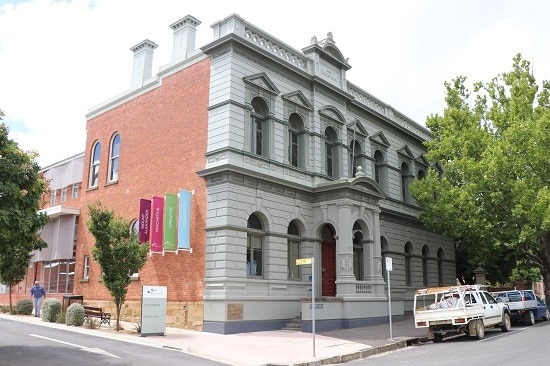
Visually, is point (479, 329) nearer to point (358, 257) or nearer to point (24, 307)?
point (358, 257)

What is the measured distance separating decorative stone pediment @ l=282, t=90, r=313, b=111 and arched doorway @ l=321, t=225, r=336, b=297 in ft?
18.3

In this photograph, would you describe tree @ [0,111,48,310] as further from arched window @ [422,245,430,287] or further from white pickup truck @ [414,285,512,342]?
arched window @ [422,245,430,287]

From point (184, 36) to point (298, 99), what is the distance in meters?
6.29

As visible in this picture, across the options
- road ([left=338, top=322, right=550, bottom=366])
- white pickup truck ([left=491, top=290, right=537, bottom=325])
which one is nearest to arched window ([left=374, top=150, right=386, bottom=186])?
white pickup truck ([left=491, top=290, right=537, bottom=325])

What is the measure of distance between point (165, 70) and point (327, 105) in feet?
25.2

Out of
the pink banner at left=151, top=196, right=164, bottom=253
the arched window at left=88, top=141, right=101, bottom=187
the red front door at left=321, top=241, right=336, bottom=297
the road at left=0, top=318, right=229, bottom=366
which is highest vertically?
the arched window at left=88, top=141, right=101, bottom=187

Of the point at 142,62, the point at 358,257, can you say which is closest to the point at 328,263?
the point at 358,257

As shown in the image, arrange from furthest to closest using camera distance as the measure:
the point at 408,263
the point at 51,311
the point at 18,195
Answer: the point at 408,263 → the point at 51,311 → the point at 18,195

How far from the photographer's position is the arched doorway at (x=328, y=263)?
23625 millimetres

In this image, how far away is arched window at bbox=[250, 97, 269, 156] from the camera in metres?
22.0

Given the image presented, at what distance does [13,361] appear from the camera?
12.2 m

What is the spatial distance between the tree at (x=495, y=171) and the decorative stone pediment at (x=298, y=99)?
798 cm

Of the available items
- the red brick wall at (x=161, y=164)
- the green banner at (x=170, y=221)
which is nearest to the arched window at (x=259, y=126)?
the red brick wall at (x=161, y=164)

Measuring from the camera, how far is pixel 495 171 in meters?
24.1
